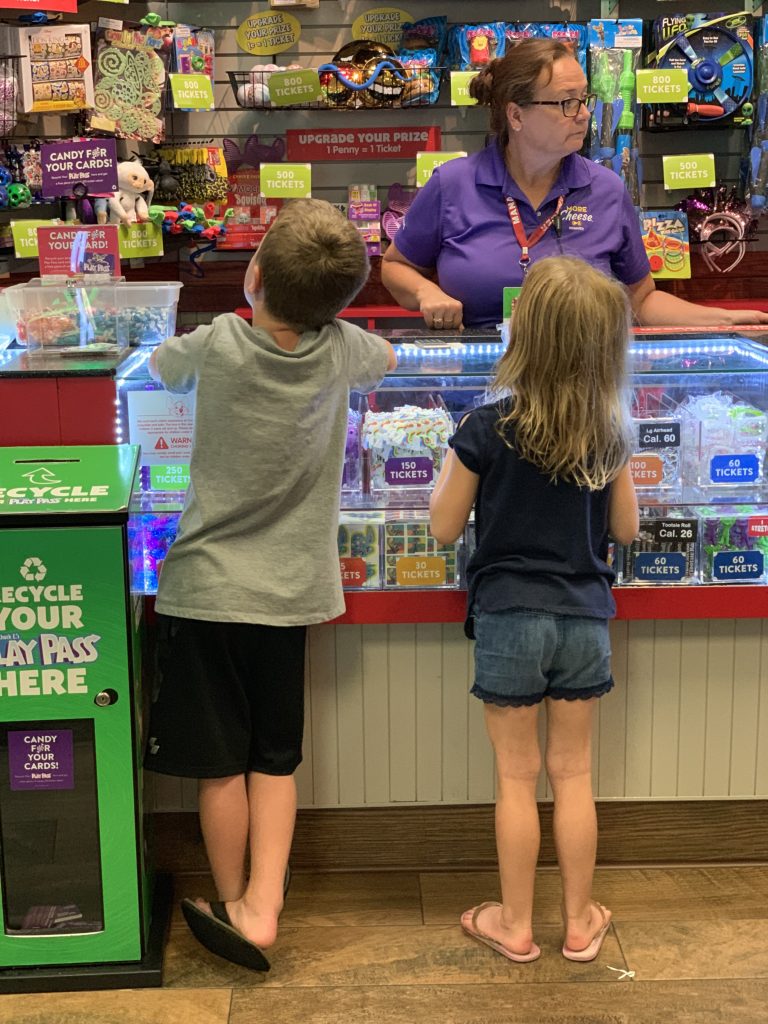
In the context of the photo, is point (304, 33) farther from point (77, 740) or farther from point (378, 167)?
point (77, 740)

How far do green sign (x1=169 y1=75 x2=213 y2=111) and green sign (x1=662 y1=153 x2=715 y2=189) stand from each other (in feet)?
6.06

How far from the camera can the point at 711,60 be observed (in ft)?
16.3

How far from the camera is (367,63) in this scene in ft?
17.1

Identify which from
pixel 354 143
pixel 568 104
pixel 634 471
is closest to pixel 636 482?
pixel 634 471

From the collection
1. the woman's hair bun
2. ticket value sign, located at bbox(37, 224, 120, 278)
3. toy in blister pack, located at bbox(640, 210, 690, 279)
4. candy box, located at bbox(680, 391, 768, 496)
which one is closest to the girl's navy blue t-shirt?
candy box, located at bbox(680, 391, 768, 496)

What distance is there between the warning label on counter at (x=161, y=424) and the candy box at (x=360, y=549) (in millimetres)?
384

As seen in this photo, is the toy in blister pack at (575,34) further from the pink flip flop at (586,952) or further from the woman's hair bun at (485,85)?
the pink flip flop at (586,952)

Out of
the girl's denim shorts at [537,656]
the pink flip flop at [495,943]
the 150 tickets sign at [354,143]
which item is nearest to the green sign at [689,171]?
the 150 tickets sign at [354,143]

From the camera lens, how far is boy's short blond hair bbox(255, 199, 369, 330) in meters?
2.35

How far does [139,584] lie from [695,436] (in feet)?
4.14

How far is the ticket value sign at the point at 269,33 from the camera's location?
211 inches

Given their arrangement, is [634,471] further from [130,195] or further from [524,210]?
[130,195]

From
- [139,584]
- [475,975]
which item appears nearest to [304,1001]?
[475,975]

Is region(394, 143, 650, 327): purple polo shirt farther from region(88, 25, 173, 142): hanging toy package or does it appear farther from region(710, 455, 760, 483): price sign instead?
region(88, 25, 173, 142): hanging toy package
